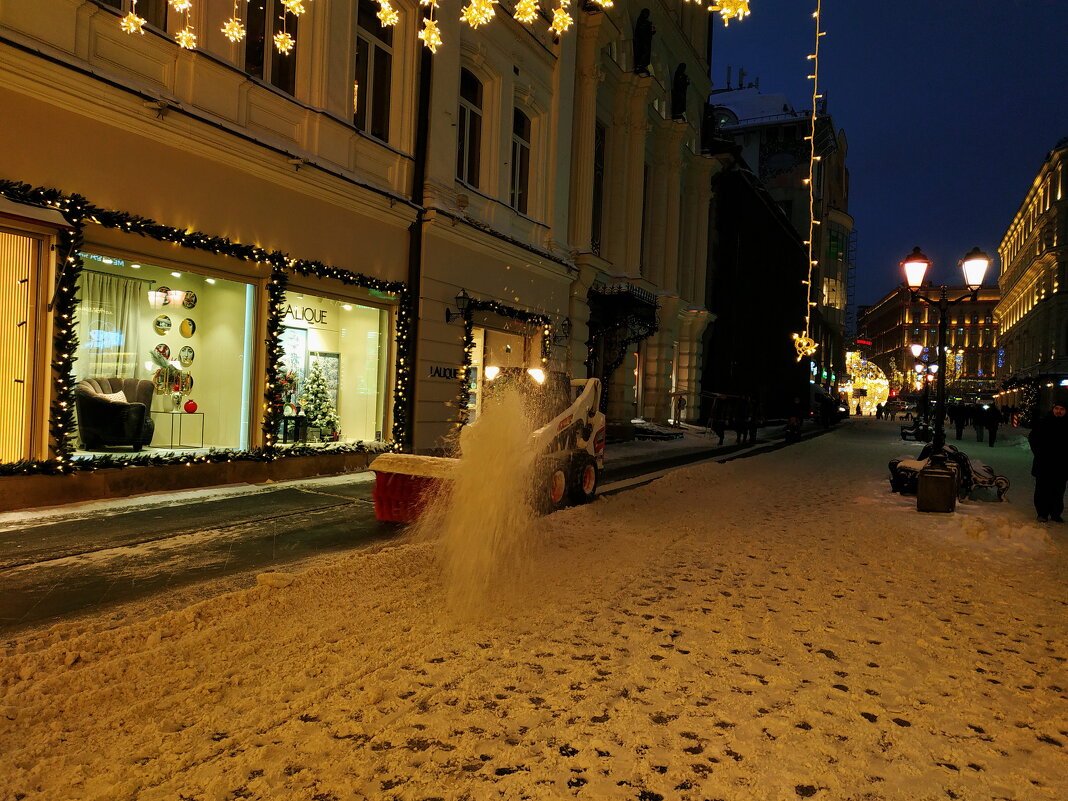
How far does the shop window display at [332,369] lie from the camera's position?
1283 centimetres

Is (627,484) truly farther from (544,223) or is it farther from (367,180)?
(544,223)

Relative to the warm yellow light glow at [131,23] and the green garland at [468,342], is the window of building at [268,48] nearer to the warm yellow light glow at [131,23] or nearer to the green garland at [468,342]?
the warm yellow light glow at [131,23]

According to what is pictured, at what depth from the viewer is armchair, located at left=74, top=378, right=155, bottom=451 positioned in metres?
9.74

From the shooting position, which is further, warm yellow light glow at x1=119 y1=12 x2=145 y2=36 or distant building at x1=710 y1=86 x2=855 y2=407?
distant building at x1=710 y1=86 x2=855 y2=407

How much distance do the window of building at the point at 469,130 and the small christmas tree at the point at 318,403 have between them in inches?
245

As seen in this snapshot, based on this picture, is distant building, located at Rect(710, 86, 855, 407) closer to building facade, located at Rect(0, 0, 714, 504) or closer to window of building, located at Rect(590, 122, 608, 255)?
window of building, located at Rect(590, 122, 608, 255)

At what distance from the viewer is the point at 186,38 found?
9.72 meters

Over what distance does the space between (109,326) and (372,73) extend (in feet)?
24.2

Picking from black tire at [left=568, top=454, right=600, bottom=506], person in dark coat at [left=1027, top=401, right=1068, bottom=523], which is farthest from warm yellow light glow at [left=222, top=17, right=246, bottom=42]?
person in dark coat at [left=1027, top=401, right=1068, bottom=523]

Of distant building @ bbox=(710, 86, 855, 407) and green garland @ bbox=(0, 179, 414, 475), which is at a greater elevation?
distant building @ bbox=(710, 86, 855, 407)

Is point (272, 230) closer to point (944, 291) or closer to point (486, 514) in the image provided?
point (486, 514)

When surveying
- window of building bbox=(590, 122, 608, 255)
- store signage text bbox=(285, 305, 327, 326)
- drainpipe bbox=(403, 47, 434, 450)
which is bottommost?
store signage text bbox=(285, 305, 327, 326)

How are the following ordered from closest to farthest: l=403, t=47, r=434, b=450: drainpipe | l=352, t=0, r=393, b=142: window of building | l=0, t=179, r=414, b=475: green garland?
l=0, t=179, r=414, b=475: green garland, l=352, t=0, r=393, b=142: window of building, l=403, t=47, r=434, b=450: drainpipe

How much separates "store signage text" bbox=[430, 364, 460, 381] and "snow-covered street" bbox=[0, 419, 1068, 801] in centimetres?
861
